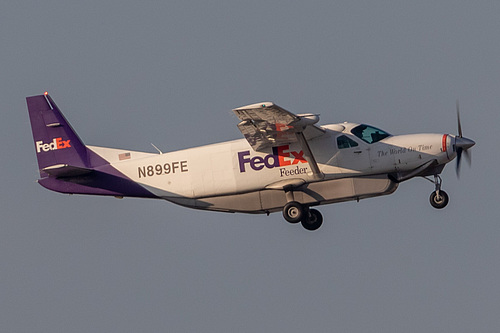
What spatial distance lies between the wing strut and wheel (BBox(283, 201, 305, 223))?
1.12m

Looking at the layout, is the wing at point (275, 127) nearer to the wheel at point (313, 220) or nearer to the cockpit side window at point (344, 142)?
the cockpit side window at point (344, 142)

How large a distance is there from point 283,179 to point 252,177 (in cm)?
100

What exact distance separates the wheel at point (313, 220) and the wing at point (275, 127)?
1995 mm

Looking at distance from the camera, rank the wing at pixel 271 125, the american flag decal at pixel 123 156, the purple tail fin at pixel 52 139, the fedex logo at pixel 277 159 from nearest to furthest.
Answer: the wing at pixel 271 125 < the fedex logo at pixel 277 159 < the american flag decal at pixel 123 156 < the purple tail fin at pixel 52 139

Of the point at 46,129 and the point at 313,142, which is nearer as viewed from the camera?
the point at 313,142

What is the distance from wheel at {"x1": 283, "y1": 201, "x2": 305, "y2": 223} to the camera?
31.0 metres

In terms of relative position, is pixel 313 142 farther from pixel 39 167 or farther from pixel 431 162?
pixel 39 167

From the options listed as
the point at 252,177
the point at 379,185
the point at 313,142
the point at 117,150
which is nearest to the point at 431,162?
the point at 379,185

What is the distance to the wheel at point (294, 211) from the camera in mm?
30953

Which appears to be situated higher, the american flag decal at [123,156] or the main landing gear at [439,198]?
the american flag decal at [123,156]

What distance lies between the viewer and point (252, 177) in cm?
3102

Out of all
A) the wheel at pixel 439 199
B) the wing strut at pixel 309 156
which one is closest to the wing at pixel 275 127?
the wing strut at pixel 309 156

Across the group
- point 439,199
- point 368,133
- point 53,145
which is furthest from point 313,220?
point 53,145

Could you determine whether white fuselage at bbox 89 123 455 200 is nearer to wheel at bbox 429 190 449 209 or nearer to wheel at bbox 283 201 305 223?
wheel at bbox 283 201 305 223
